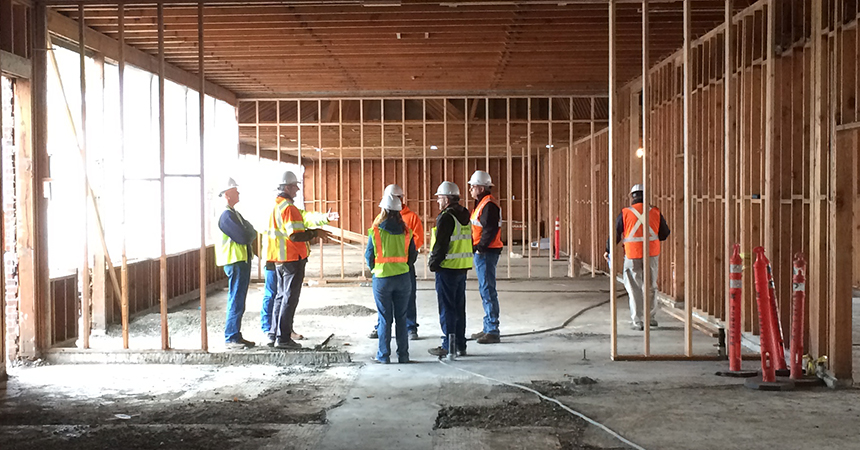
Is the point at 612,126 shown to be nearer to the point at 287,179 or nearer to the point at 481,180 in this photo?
the point at 481,180

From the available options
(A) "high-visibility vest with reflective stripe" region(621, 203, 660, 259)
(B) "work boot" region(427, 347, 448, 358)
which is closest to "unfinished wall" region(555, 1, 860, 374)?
(A) "high-visibility vest with reflective stripe" region(621, 203, 660, 259)

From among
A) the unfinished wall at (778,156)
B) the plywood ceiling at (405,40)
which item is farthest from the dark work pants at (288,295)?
the unfinished wall at (778,156)

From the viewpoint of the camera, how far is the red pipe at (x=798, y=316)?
259 inches

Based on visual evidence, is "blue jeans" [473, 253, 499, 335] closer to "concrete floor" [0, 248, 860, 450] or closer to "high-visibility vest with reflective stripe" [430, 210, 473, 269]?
"concrete floor" [0, 248, 860, 450]

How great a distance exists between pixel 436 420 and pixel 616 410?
144cm

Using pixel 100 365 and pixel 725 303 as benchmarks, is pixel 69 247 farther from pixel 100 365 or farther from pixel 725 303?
pixel 725 303

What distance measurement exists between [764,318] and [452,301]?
9.98 feet

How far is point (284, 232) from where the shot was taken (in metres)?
8.34

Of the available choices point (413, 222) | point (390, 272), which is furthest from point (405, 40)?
point (390, 272)

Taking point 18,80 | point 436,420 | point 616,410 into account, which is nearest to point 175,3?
point 18,80

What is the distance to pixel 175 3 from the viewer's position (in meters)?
7.70

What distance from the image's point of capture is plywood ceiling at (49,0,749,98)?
8.84 meters

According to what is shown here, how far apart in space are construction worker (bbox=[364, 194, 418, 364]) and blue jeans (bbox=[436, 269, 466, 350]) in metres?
0.53

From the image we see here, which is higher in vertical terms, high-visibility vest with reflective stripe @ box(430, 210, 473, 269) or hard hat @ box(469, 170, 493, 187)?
hard hat @ box(469, 170, 493, 187)
